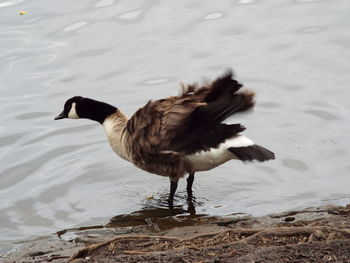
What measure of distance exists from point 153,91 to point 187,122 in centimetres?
381

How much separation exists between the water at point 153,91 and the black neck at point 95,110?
77 centimetres

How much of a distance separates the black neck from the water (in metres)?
0.77

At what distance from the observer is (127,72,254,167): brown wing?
6.84m

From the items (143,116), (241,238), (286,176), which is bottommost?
(286,176)

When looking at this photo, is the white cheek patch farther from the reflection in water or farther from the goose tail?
the goose tail

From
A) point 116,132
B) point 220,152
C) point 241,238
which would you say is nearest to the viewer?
point 241,238

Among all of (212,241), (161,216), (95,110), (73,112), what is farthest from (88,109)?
(212,241)

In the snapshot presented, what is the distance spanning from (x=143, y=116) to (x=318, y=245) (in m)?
3.08

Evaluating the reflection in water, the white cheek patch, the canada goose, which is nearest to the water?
the reflection in water

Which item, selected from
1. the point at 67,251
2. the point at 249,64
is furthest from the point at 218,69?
the point at 67,251

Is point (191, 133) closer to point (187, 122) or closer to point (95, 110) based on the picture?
point (187, 122)

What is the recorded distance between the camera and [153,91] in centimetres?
1086

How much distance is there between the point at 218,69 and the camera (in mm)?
11398

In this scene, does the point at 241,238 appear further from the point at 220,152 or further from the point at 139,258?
the point at 220,152
